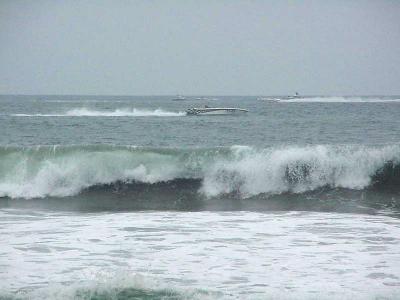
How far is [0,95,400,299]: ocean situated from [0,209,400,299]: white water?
0.02 metres

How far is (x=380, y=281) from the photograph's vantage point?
8.31 m

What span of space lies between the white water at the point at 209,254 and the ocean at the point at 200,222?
0.02 m

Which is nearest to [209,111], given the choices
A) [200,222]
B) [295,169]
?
[295,169]

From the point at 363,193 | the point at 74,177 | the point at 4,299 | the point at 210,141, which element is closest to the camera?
the point at 4,299

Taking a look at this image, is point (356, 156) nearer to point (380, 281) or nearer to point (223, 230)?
point (223, 230)

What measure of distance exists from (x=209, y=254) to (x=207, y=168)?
9157 millimetres

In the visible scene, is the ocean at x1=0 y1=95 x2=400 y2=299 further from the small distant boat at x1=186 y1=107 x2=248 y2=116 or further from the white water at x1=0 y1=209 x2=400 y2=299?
the small distant boat at x1=186 y1=107 x2=248 y2=116

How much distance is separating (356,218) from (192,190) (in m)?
5.49

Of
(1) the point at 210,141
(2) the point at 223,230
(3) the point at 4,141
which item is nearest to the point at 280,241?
(2) the point at 223,230

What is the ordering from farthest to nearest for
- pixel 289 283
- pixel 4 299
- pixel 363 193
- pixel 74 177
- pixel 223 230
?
1. pixel 74 177
2. pixel 363 193
3. pixel 223 230
4. pixel 289 283
5. pixel 4 299

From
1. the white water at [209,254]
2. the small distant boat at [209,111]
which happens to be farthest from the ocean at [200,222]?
the small distant boat at [209,111]

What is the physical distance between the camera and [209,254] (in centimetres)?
981

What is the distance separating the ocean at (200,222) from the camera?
816 centimetres

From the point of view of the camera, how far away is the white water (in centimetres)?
801
